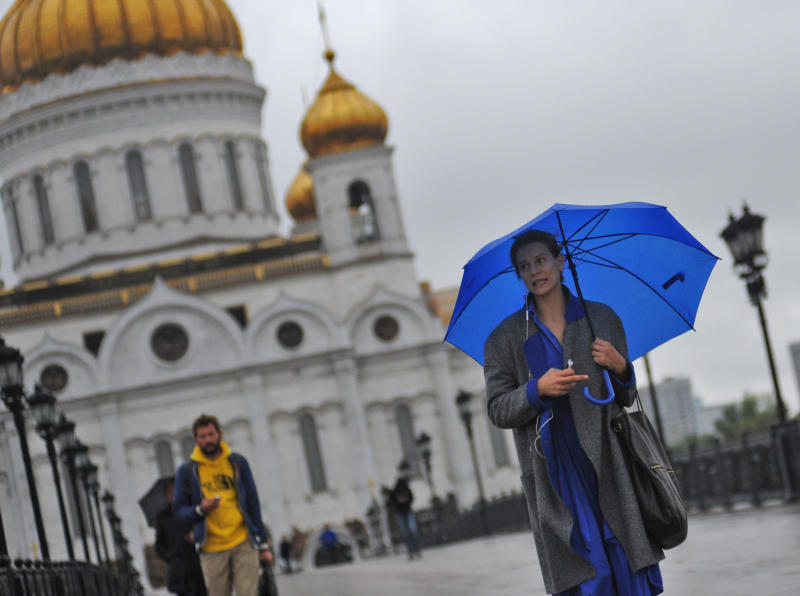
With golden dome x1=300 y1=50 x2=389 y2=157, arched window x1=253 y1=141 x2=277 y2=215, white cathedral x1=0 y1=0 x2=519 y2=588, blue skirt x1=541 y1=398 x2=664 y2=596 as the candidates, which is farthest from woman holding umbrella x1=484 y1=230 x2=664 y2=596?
arched window x1=253 y1=141 x2=277 y2=215

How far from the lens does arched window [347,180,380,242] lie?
53438 millimetres

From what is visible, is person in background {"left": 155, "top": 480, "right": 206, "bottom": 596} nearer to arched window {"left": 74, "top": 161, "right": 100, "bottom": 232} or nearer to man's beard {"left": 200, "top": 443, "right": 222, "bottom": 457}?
man's beard {"left": 200, "top": 443, "right": 222, "bottom": 457}

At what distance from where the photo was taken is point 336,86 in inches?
2124

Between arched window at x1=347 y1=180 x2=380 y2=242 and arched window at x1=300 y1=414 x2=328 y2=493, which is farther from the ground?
arched window at x1=347 y1=180 x2=380 y2=242

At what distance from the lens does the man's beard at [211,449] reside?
10727mm

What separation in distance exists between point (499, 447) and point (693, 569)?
42.7m

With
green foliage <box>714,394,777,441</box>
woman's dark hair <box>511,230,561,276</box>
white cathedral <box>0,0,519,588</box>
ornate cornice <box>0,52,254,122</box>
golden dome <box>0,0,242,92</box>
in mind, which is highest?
golden dome <box>0,0,242,92</box>

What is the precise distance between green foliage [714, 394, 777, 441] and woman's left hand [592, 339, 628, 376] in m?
117

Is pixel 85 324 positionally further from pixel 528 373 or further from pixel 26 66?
pixel 528 373

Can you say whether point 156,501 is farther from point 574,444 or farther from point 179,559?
point 574,444

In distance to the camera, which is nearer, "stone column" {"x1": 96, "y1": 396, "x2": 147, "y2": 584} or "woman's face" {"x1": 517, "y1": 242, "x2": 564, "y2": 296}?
"woman's face" {"x1": 517, "y1": 242, "x2": 564, "y2": 296}

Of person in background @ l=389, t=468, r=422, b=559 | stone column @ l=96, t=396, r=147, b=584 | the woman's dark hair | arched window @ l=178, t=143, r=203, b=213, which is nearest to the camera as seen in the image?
the woman's dark hair

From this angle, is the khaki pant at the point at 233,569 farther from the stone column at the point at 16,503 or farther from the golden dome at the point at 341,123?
the golden dome at the point at 341,123

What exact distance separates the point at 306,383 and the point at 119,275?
734 centimetres
